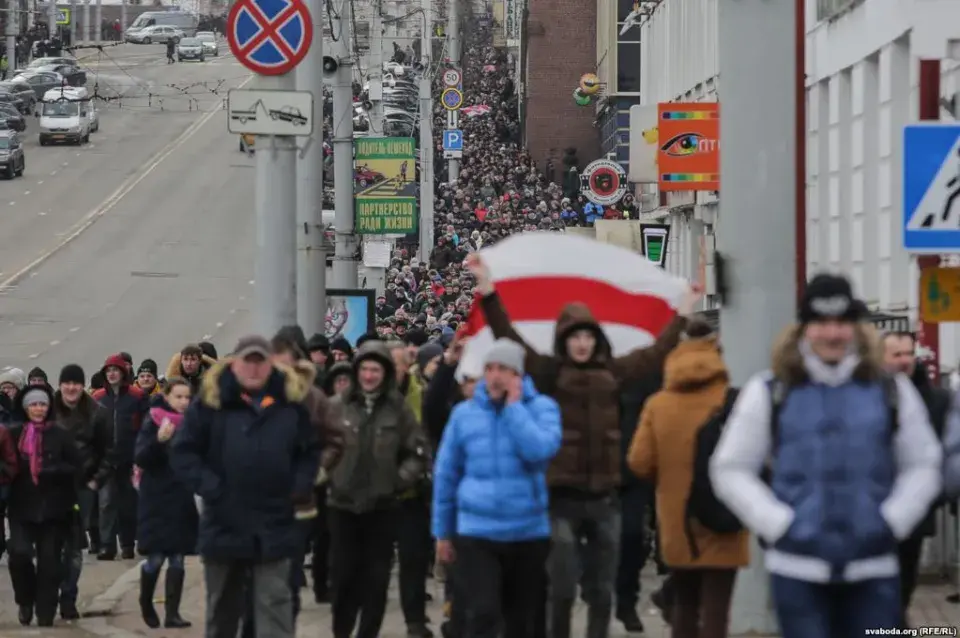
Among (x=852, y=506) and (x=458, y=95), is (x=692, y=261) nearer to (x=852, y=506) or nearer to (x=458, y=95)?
(x=458, y=95)

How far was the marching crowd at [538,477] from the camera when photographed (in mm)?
7035

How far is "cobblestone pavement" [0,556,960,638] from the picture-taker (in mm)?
13258

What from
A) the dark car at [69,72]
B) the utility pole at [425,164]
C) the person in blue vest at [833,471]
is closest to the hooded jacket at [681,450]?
the person in blue vest at [833,471]

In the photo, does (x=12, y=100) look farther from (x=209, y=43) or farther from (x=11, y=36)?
(x=209, y=43)

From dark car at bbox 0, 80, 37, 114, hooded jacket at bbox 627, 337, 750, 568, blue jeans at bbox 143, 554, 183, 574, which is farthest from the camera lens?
dark car at bbox 0, 80, 37, 114

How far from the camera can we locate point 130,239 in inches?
2386

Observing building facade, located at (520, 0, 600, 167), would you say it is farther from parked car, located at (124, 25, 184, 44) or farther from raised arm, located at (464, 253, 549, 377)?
Result: raised arm, located at (464, 253, 549, 377)

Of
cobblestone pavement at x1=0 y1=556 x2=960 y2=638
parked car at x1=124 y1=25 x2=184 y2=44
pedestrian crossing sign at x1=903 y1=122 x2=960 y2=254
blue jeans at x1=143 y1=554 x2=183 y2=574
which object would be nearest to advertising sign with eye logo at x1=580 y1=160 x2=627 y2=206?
cobblestone pavement at x1=0 y1=556 x2=960 y2=638

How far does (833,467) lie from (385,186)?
22920 millimetres

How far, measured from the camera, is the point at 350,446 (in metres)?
11.8

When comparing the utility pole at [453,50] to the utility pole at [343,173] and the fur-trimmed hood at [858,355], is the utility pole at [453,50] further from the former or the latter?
the fur-trimmed hood at [858,355]

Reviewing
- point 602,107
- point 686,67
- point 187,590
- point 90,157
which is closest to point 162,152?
point 90,157

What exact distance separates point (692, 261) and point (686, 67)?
134 inches

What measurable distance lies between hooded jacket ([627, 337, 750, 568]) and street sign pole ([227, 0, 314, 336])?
19.8 ft
